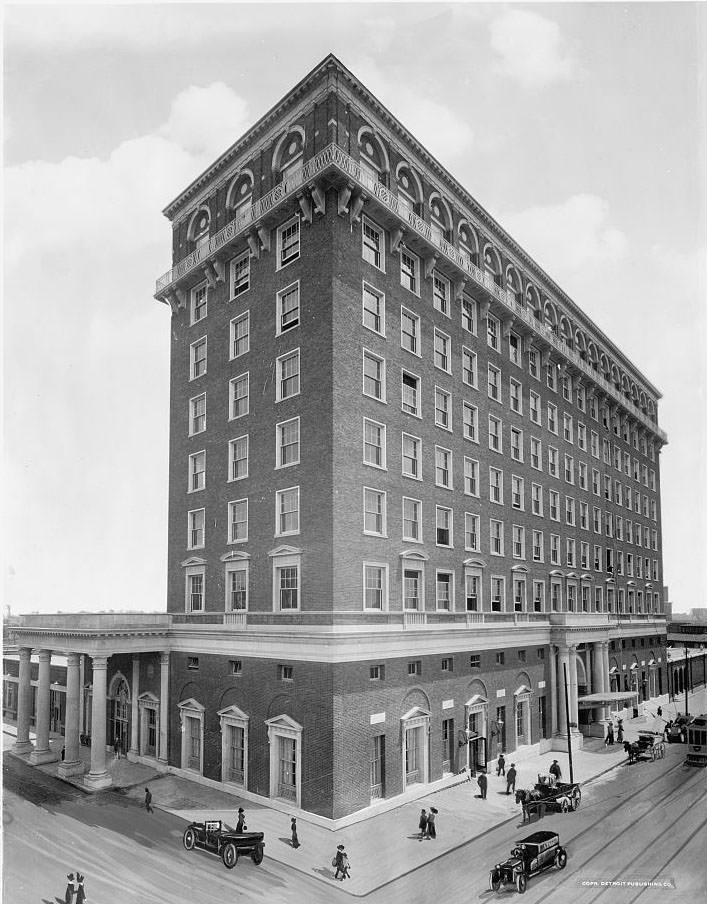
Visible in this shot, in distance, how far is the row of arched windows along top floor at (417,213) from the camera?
30641 millimetres

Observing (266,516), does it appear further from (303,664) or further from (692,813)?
(692,813)

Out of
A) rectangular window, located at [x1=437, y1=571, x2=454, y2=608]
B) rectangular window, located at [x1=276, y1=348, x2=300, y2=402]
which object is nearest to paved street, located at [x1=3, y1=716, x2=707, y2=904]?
rectangular window, located at [x1=437, y1=571, x2=454, y2=608]

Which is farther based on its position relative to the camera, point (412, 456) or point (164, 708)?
point (164, 708)

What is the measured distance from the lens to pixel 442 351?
118 ft

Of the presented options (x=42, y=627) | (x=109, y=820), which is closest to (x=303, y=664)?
(x=109, y=820)

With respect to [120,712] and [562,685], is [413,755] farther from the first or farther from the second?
[120,712]

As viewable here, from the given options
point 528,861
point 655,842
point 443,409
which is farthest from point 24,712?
point 655,842

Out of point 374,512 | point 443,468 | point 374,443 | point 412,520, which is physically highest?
point 374,443

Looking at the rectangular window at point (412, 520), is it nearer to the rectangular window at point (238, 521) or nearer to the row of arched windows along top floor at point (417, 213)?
the rectangular window at point (238, 521)

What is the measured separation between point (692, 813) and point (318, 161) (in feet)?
100

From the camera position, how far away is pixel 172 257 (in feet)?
123

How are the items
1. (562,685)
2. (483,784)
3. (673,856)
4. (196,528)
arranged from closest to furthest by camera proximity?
(673,856)
(483,784)
(196,528)
(562,685)

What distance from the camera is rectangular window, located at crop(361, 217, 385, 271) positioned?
3086 centimetres

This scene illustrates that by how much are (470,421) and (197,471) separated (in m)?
14.8
